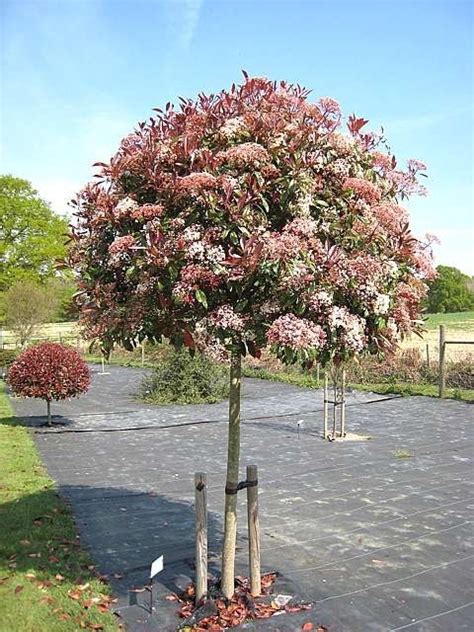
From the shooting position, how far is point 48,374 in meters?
10.9

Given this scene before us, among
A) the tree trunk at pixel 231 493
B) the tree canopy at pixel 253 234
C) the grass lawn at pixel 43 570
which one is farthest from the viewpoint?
the tree trunk at pixel 231 493

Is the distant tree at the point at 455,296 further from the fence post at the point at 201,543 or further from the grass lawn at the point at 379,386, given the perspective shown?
the fence post at the point at 201,543

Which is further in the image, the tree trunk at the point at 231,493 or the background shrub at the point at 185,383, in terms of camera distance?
the background shrub at the point at 185,383

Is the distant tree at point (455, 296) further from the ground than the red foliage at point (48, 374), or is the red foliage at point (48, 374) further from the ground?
the distant tree at point (455, 296)

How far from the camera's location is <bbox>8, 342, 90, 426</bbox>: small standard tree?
1088 cm

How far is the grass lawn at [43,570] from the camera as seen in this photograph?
388cm

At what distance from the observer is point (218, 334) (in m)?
3.36

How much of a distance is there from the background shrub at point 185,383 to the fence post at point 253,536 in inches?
409

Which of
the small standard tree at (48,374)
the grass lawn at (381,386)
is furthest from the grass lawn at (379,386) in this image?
the small standard tree at (48,374)

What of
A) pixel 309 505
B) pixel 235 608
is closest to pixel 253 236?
pixel 235 608

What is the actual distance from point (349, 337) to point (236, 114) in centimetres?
155

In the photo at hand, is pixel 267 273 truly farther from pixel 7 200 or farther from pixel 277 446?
pixel 7 200

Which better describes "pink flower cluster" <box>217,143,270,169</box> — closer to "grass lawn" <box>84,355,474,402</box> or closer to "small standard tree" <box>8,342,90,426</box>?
"small standard tree" <box>8,342,90,426</box>

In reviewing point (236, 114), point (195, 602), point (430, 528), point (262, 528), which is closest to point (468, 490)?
point (430, 528)
